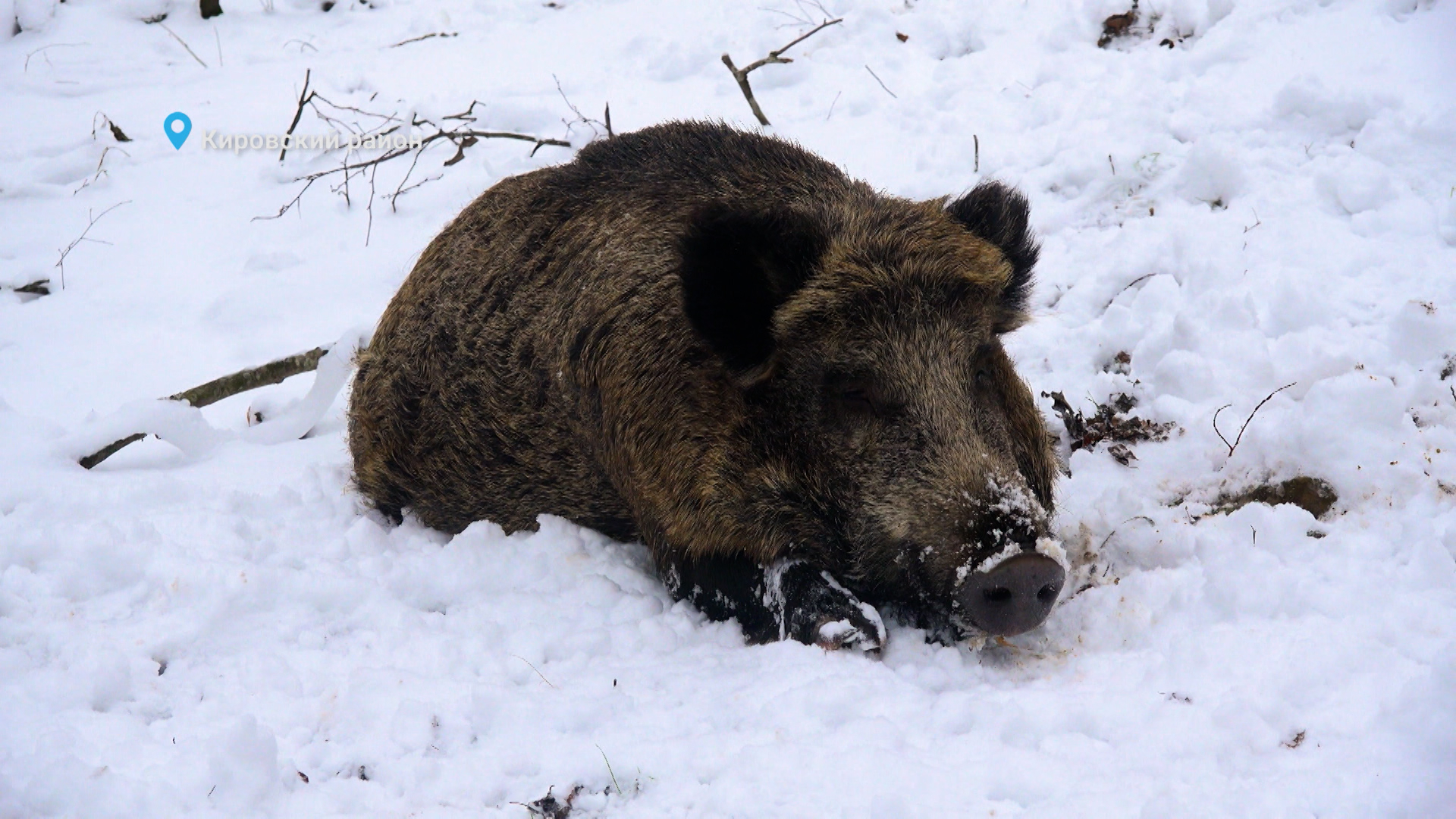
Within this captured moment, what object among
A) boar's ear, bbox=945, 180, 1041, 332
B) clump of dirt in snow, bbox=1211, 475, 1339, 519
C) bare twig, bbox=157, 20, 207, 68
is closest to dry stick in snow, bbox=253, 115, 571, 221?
bare twig, bbox=157, 20, 207, 68

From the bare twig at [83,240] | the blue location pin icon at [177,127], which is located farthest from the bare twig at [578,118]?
the bare twig at [83,240]

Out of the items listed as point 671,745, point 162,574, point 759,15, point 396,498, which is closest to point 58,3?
point 759,15

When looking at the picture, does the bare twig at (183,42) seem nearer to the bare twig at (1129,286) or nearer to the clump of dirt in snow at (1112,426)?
the bare twig at (1129,286)

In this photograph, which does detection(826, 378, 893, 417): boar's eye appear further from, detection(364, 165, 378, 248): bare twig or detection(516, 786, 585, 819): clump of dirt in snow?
detection(364, 165, 378, 248): bare twig

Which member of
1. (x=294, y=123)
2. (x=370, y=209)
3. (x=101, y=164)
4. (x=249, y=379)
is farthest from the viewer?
(x=101, y=164)

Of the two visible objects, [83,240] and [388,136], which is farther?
[388,136]

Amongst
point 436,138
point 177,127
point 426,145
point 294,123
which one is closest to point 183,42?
point 177,127

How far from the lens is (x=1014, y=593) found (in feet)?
9.92

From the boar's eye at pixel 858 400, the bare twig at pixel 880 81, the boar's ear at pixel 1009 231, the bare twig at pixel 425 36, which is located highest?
the boar's ear at pixel 1009 231

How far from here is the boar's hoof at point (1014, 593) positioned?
9.91 ft

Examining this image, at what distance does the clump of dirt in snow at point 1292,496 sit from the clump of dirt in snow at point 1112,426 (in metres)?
0.48

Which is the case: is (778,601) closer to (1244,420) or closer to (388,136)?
(1244,420)

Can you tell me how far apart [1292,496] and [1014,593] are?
4.38 feet

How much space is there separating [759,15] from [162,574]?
25.1 ft
